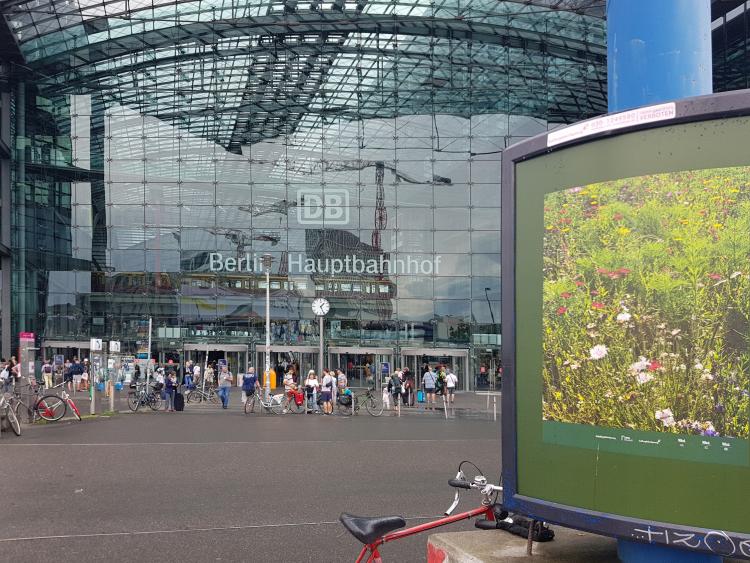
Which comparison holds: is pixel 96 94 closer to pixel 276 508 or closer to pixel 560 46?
pixel 560 46

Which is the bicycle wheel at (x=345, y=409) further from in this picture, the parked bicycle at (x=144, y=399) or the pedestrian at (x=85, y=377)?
the pedestrian at (x=85, y=377)

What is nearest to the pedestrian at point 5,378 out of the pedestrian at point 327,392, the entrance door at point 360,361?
the pedestrian at point 327,392

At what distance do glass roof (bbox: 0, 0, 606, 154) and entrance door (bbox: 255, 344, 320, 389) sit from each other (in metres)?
11.5

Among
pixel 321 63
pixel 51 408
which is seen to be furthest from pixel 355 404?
pixel 321 63

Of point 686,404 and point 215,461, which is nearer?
point 686,404

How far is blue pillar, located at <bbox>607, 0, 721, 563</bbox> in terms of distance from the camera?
3088 millimetres

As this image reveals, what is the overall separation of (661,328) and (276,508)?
656 centimetres

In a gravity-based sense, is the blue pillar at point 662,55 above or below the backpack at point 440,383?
above

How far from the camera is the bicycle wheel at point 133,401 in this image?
26.4m

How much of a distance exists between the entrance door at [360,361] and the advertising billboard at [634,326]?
133ft

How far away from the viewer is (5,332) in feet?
146

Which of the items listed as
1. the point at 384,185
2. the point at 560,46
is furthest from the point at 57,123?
the point at 560,46

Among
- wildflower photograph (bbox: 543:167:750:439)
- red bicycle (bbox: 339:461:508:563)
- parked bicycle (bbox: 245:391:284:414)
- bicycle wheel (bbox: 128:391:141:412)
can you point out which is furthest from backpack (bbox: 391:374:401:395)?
wildflower photograph (bbox: 543:167:750:439)

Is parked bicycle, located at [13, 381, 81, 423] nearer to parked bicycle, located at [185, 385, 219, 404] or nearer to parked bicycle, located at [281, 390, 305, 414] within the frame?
parked bicycle, located at [281, 390, 305, 414]
